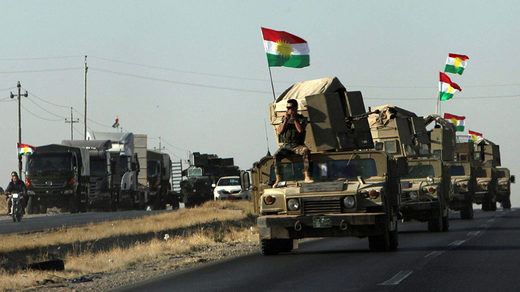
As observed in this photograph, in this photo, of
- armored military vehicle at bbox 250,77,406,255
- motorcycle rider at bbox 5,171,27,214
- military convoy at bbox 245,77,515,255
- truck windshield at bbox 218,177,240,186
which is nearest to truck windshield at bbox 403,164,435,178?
military convoy at bbox 245,77,515,255

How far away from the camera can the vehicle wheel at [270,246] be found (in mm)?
17359

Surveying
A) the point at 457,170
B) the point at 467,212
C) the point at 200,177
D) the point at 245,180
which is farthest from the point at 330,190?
the point at 200,177

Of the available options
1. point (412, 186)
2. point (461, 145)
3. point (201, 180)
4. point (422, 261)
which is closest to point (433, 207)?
point (412, 186)

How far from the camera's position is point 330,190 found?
53.3 ft

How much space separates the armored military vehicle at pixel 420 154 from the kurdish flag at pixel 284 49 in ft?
9.37

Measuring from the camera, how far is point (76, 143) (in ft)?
153

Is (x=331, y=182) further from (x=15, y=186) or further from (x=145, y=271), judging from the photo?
(x=15, y=186)

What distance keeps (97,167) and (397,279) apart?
36697 millimetres

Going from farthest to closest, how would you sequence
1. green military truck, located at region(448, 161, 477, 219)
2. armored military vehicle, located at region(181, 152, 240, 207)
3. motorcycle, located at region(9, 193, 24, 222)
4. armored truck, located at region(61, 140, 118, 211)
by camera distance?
armored military vehicle, located at region(181, 152, 240, 207), armored truck, located at region(61, 140, 118, 211), motorcycle, located at region(9, 193, 24, 222), green military truck, located at region(448, 161, 477, 219)

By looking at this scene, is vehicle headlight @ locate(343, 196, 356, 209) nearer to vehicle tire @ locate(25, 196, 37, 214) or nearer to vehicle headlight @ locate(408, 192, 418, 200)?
vehicle headlight @ locate(408, 192, 418, 200)

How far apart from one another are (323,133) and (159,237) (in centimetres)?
926

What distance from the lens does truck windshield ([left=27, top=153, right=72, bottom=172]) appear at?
141 feet

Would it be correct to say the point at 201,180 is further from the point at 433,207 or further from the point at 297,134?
the point at 297,134

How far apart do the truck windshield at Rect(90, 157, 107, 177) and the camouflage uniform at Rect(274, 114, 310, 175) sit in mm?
31044
